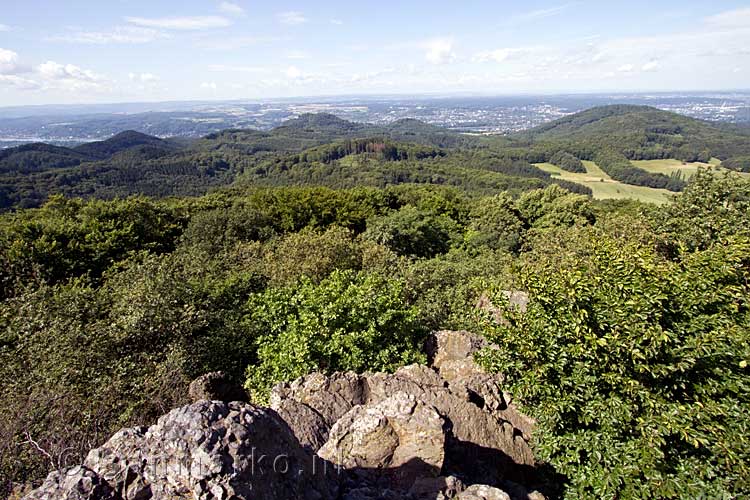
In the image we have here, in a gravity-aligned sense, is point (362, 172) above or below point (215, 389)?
below

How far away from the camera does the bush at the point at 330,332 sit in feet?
39.4

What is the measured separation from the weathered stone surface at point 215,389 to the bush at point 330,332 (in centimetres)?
73

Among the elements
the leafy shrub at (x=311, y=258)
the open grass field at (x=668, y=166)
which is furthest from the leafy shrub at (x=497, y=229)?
the open grass field at (x=668, y=166)

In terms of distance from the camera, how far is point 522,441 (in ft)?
32.1

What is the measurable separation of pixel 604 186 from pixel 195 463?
14944 centimetres

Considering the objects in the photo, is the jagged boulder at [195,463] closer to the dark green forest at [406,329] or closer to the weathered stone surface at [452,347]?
the dark green forest at [406,329]

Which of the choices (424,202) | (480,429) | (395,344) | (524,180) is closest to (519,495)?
(480,429)

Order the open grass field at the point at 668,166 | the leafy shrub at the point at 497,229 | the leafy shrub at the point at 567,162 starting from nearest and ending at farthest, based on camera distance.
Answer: the leafy shrub at the point at 497,229 < the open grass field at the point at 668,166 < the leafy shrub at the point at 567,162

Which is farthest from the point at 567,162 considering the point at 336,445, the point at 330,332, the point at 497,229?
the point at 336,445

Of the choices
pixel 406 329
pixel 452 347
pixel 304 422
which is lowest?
pixel 452 347

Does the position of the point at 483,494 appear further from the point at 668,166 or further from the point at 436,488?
the point at 668,166

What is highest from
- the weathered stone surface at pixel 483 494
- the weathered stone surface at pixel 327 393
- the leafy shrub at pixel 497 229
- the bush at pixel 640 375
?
the bush at pixel 640 375

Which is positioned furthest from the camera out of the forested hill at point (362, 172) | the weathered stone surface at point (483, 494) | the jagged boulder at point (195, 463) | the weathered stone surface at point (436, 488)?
the forested hill at point (362, 172)

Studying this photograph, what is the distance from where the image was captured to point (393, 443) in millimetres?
7496
